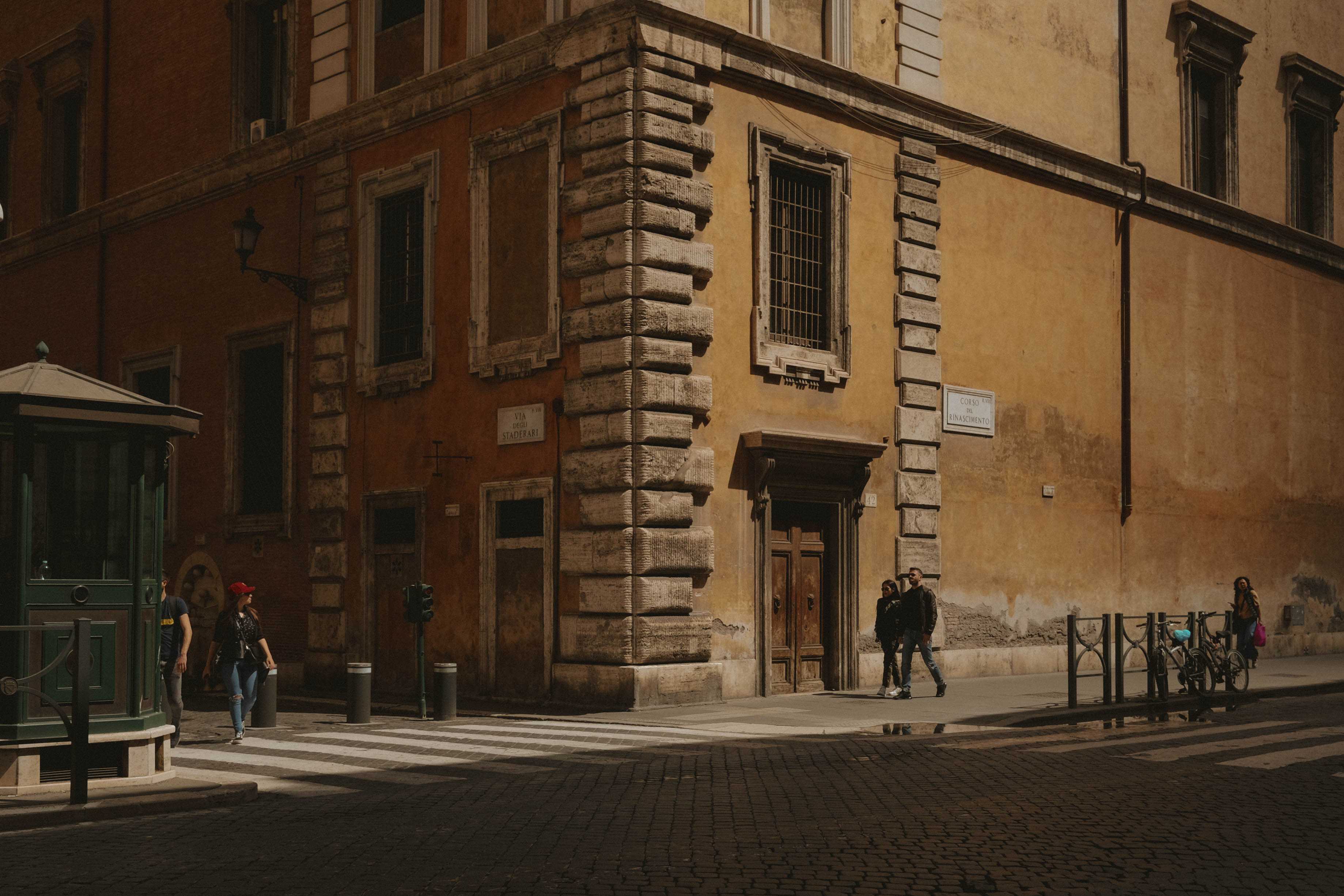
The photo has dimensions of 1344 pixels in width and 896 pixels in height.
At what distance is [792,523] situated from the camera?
759 inches

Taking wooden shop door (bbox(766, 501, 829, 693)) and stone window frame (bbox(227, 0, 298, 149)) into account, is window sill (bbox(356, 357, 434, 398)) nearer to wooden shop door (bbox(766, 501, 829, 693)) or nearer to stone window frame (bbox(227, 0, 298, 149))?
wooden shop door (bbox(766, 501, 829, 693))

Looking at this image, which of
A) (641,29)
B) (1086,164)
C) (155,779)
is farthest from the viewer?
(1086,164)

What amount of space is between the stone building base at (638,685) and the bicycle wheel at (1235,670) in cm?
646

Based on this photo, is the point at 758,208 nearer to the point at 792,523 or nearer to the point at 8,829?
the point at 792,523

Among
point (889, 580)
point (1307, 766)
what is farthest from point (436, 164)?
point (1307, 766)

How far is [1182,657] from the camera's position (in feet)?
60.7

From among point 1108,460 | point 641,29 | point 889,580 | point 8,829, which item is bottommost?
point 8,829

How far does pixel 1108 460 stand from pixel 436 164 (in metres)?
11.5

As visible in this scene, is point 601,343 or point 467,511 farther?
point 467,511

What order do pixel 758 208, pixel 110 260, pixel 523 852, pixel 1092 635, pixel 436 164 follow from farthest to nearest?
pixel 110 260 < pixel 1092 635 < pixel 436 164 < pixel 758 208 < pixel 523 852

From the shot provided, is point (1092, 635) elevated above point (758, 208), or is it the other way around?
point (758, 208)

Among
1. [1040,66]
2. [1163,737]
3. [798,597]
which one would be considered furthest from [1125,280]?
[1163,737]

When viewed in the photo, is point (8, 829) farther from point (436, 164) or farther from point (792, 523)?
point (436, 164)

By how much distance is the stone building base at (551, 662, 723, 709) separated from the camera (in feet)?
55.4
